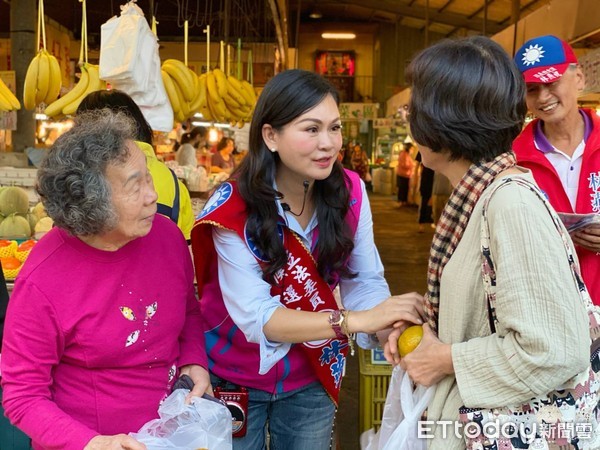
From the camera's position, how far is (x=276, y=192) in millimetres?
1666

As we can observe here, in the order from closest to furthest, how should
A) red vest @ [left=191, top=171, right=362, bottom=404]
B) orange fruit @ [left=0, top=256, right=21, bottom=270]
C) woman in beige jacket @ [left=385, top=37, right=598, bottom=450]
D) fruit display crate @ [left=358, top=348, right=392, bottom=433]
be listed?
woman in beige jacket @ [left=385, top=37, right=598, bottom=450] → red vest @ [left=191, top=171, right=362, bottom=404] → fruit display crate @ [left=358, top=348, right=392, bottom=433] → orange fruit @ [left=0, top=256, right=21, bottom=270]

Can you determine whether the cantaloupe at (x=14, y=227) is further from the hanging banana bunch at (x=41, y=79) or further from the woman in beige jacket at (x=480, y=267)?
the woman in beige jacket at (x=480, y=267)

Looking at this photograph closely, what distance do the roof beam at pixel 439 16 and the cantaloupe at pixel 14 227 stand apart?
1186 cm

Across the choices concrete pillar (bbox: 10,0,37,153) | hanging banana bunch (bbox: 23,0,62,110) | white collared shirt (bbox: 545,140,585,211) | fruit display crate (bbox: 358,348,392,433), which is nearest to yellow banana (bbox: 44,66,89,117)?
hanging banana bunch (bbox: 23,0,62,110)

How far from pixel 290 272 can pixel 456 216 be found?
1.86 feet

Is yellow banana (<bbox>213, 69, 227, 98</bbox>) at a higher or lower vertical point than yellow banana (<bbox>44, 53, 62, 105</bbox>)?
higher

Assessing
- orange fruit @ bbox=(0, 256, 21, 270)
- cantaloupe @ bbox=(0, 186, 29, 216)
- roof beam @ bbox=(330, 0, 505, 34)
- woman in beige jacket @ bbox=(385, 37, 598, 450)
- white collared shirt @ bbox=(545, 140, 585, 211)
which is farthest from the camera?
roof beam @ bbox=(330, 0, 505, 34)

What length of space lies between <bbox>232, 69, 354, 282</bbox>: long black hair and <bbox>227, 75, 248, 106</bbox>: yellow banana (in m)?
4.07

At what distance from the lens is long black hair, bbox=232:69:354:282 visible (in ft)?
5.29

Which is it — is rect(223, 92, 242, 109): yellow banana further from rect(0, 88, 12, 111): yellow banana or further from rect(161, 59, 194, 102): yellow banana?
rect(0, 88, 12, 111): yellow banana

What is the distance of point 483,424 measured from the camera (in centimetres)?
122

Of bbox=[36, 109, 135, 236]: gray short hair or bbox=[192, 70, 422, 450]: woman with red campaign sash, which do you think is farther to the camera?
bbox=[192, 70, 422, 450]: woman with red campaign sash

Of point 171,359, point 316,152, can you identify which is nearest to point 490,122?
point 316,152

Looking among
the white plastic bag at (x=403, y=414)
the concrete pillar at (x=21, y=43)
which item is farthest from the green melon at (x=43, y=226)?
the concrete pillar at (x=21, y=43)
